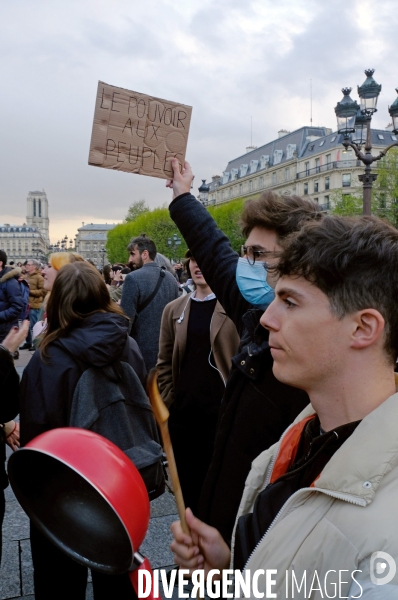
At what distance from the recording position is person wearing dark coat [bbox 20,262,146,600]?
2.37m

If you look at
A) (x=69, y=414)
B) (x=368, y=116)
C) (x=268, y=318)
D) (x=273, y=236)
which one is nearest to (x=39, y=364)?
(x=69, y=414)

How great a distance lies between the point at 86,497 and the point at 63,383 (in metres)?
1.34

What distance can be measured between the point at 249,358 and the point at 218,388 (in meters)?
1.43

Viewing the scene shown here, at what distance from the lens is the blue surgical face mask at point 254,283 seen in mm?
2170

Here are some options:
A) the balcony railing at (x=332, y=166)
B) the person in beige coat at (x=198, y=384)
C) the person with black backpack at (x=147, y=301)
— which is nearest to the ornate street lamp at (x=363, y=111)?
the person with black backpack at (x=147, y=301)

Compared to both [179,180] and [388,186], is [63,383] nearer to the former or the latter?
[179,180]

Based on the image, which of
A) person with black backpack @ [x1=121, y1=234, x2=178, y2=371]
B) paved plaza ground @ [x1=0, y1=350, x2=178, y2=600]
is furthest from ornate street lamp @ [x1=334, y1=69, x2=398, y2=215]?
paved plaza ground @ [x1=0, y1=350, x2=178, y2=600]

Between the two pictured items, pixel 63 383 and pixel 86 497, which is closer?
pixel 86 497

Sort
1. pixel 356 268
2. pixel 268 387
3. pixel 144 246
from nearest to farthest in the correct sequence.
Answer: pixel 356 268, pixel 268 387, pixel 144 246

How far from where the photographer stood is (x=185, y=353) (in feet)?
11.6

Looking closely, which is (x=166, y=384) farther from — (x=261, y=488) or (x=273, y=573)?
(x=273, y=573)

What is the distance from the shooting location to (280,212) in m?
2.10

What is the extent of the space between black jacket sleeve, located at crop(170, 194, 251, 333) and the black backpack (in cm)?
60

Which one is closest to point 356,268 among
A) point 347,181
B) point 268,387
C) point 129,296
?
point 268,387
